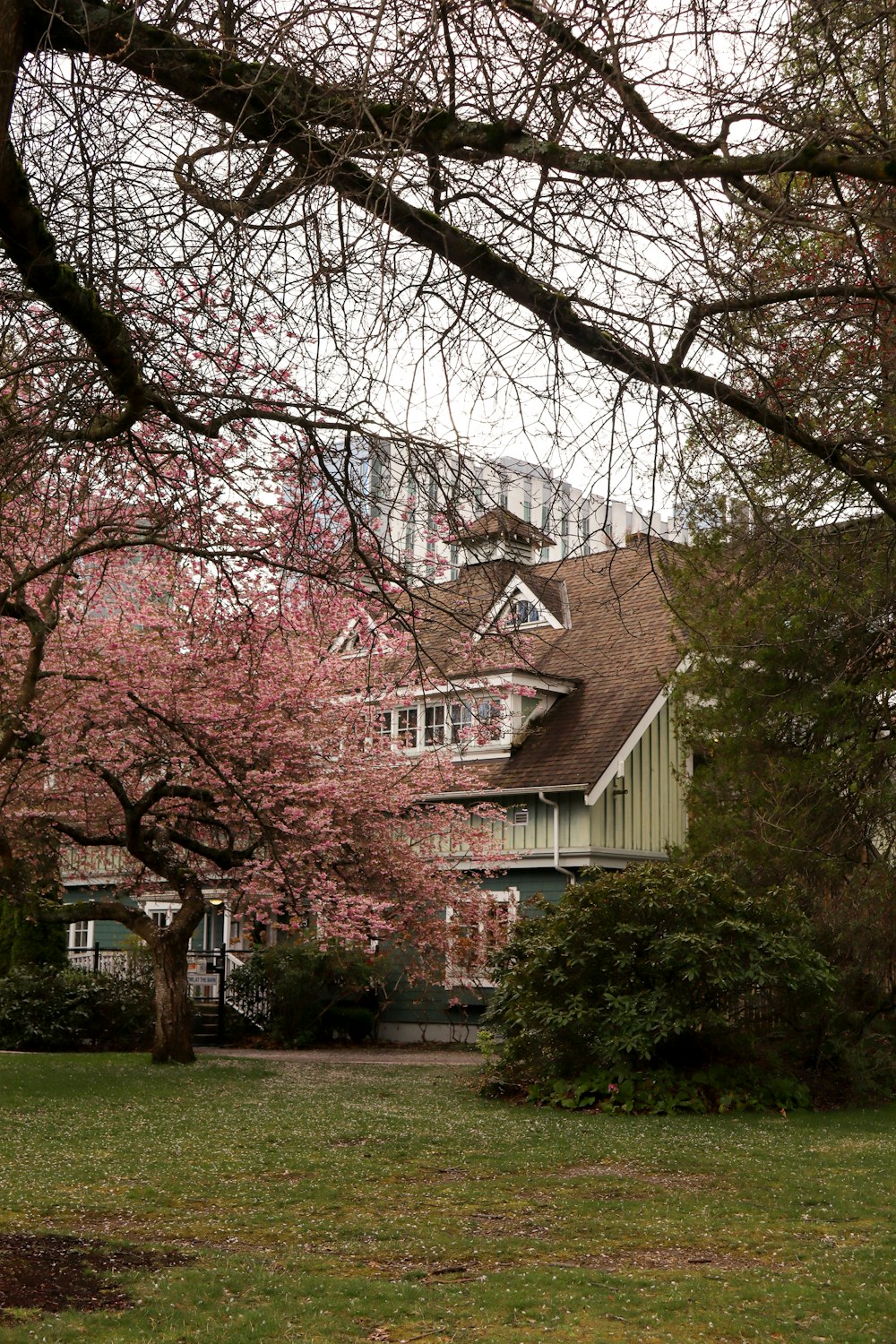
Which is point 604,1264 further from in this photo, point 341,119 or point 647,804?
point 647,804

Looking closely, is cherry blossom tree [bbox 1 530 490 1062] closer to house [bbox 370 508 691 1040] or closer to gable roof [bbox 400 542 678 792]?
house [bbox 370 508 691 1040]

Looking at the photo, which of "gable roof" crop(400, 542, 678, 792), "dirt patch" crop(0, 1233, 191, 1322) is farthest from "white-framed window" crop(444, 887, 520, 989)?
"dirt patch" crop(0, 1233, 191, 1322)

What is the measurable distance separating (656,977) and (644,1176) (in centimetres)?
481

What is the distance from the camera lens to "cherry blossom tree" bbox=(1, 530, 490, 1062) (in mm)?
16828

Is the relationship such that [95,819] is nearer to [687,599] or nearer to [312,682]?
[312,682]

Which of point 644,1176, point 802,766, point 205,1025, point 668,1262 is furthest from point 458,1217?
point 205,1025

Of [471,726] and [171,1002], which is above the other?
[471,726]

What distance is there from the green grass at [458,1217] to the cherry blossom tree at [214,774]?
342 cm

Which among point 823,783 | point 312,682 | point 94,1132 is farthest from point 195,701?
point 823,783

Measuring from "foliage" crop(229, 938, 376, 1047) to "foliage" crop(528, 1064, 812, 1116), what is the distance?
8762mm

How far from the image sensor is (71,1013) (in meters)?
23.6

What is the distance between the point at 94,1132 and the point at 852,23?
1086cm

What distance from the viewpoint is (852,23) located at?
6.35m

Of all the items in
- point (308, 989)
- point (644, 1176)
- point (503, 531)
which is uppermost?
point (503, 531)
